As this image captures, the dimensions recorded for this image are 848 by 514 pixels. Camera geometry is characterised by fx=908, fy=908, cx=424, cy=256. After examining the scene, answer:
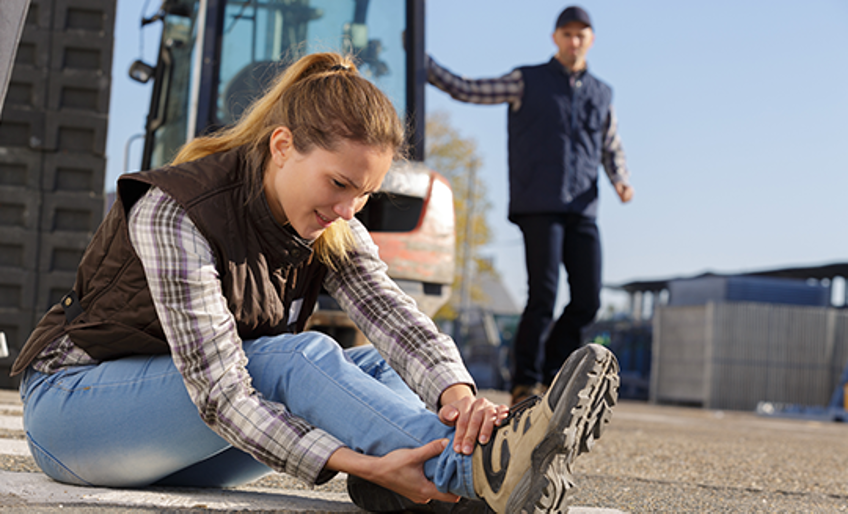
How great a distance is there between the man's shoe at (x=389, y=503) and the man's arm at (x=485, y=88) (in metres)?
3.20

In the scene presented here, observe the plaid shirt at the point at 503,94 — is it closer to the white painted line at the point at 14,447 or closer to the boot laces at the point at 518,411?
the white painted line at the point at 14,447

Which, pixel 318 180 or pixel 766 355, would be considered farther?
pixel 766 355

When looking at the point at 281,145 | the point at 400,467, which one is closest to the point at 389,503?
the point at 400,467

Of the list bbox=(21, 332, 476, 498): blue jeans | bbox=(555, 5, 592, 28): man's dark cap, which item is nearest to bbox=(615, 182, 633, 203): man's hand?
bbox=(555, 5, 592, 28): man's dark cap

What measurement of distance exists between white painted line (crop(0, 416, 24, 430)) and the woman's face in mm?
1973

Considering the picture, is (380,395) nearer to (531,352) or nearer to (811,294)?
(531,352)

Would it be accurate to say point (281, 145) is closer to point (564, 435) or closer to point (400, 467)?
point (400, 467)

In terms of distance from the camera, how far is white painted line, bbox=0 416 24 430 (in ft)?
11.3

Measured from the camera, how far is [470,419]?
1.82m

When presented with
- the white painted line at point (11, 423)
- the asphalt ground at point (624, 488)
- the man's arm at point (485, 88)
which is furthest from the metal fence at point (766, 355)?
the white painted line at point (11, 423)

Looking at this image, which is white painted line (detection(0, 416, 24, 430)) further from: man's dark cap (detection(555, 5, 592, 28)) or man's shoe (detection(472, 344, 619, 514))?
man's dark cap (detection(555, 5, 592, 28))

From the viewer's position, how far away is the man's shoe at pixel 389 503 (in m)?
1.93

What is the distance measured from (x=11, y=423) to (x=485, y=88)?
2.84m

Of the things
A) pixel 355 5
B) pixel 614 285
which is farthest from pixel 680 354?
pixel 355 5
